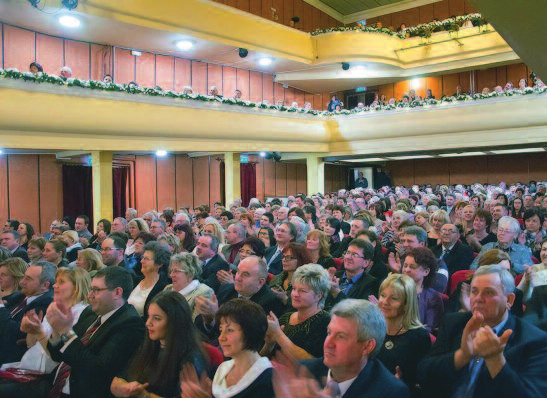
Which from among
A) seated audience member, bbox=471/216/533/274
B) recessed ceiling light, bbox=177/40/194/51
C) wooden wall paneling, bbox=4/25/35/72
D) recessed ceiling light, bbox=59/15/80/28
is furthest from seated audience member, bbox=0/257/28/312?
recessed ceiling light, bbox=177/40/194/51

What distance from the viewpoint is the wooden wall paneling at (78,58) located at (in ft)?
48.5

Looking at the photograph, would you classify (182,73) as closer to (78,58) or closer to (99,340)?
(78,58)

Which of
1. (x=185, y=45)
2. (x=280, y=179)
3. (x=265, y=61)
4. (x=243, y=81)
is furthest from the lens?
(x=280, y=179)

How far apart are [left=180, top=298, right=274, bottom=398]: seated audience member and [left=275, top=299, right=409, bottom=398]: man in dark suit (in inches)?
8.7

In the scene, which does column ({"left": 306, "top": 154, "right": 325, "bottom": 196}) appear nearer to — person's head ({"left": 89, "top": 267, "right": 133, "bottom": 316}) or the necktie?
person's head ({"left": 89, "top": 267, "right": 133, "bottom": 316})

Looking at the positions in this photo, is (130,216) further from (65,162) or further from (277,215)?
(65,162)

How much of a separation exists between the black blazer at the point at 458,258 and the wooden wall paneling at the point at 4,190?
1210cm

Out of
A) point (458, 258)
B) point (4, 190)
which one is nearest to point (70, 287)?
point (458, 258)

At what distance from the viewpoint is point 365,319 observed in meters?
2.30

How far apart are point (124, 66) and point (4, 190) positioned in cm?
557

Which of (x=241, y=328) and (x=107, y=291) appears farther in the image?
(x=107, y=291)

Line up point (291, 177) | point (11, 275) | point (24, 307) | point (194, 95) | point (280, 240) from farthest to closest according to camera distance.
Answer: point (291, 177), point (194, 95), point (280, 240), point (11, 275), point (24, 307)

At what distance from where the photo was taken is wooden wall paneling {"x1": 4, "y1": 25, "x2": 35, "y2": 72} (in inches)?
527

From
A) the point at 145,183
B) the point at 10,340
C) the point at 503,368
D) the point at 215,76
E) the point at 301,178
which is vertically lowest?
the point at 10,340
